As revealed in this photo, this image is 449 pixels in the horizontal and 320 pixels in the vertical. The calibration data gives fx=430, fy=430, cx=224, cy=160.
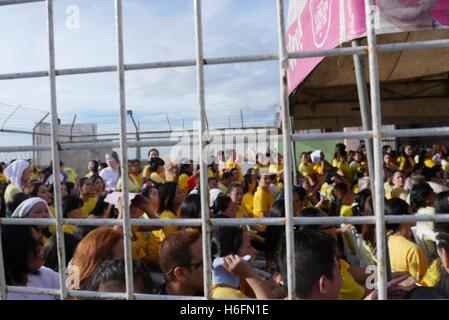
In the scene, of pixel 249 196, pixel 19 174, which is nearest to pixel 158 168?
pixel 249 196

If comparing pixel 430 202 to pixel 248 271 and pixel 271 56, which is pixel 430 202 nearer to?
pixel 248 271

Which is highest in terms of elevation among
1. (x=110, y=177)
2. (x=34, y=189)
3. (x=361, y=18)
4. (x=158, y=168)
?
(x=361, y=18)

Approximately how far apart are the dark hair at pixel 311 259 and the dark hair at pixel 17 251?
1130 mm

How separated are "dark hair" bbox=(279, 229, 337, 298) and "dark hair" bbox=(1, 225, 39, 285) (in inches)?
44.5

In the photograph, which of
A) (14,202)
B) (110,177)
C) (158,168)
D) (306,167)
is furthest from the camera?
(306,167)

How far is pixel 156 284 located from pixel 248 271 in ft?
3.40

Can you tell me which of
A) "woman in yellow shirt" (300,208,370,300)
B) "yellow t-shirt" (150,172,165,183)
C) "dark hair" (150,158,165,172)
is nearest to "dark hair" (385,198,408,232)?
"woman in yellow shirt" (300,208,370,300)

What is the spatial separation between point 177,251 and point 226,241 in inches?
16.8

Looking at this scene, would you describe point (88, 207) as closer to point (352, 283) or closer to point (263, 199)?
point (263, 199)

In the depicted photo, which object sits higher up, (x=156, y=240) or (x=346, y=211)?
(x=346, y=211)

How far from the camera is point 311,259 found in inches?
64.5

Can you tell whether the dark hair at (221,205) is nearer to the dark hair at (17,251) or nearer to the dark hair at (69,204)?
the dark hair at (69,204)

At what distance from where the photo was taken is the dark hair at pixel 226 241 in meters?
2.36

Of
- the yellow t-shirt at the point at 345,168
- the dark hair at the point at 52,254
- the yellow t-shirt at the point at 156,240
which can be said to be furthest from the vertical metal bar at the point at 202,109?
the yellow t-shirt at the point at 345,168
